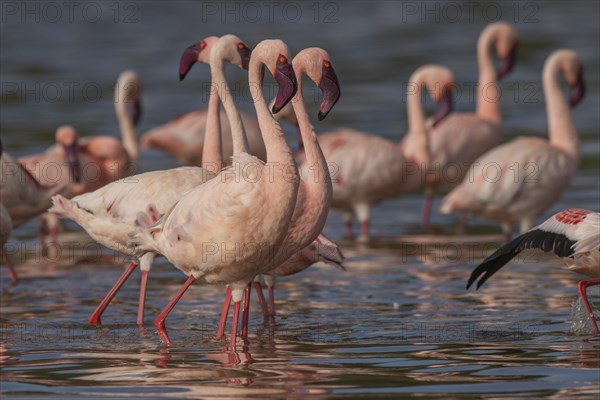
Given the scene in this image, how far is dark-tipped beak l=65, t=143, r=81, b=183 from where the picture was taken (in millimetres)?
12406

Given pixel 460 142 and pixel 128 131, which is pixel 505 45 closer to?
pixel 460 142

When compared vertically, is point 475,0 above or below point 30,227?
above

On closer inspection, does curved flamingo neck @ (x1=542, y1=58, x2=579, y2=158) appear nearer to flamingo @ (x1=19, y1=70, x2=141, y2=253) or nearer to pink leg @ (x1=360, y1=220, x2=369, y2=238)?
pink leg @ (x1=360, y1=220, x2=369, y2=238)

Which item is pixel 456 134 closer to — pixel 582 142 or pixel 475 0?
pixel 582 142

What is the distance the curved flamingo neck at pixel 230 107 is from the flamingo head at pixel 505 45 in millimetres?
7452

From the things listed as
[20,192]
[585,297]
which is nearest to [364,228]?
[20,192]

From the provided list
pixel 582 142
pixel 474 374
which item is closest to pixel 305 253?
pixel 474 374

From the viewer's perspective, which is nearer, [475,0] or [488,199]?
[488,199]

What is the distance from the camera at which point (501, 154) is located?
1184cm

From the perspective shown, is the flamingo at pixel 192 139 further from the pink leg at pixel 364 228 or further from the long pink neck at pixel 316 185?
the long pink neck at pixel 316 185

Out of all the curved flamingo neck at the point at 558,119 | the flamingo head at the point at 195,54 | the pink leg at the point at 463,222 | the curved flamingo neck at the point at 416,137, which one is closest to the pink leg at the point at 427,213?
the pink leg at the point at 463,222

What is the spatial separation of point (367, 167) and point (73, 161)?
2.76 meters

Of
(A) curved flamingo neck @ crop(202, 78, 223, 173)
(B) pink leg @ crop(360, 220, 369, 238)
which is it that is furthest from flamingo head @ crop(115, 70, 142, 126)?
(A) curved flamingo neck @ crop(202, 78, 223, 173)

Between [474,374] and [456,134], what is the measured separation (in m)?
7.70
